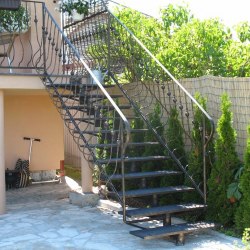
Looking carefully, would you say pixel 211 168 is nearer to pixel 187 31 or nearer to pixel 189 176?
pixel 189 176

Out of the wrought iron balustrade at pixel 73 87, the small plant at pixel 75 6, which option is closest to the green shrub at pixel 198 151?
the wrought iron balustrade at pixel 73 87

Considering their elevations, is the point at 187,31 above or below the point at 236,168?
above

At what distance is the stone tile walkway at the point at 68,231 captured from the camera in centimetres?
580

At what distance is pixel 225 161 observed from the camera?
6219 mm

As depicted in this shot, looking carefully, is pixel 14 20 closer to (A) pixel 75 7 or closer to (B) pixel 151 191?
(A) pixel 75 7

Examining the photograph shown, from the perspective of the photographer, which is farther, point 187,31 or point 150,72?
point 187,31

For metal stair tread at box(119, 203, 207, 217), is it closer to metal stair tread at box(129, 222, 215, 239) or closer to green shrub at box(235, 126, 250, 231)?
metal stair tread at box(129, 222, 215, 239)

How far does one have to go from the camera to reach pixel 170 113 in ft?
24.0

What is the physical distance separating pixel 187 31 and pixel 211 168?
3.13 metres

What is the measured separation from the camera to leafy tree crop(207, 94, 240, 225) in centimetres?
619

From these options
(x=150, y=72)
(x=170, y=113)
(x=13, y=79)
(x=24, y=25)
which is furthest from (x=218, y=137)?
(x=24, y=25)

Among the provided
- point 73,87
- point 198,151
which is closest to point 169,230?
point 198,151

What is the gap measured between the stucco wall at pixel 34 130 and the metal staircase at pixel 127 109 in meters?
2.24

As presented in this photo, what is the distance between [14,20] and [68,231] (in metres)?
4.14
